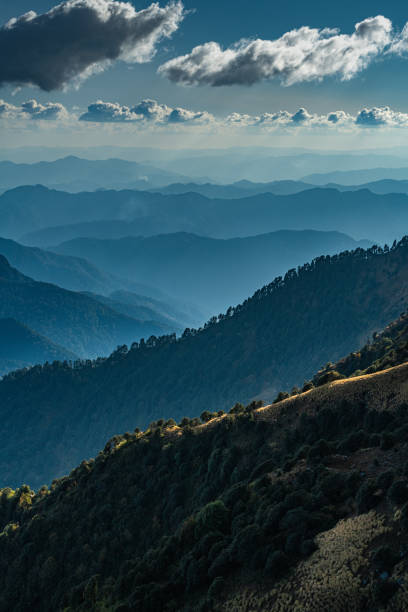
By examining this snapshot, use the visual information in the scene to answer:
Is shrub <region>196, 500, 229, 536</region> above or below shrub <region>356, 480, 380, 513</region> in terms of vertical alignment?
above

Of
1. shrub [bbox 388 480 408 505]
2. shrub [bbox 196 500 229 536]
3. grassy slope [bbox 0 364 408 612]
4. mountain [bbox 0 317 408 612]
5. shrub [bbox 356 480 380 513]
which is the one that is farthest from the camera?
shrub [bbox 196 500 229 536]

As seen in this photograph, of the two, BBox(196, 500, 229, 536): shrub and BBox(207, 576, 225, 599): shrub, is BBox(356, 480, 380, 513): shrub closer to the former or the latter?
BBox(207, 576, 225, 599): shrub

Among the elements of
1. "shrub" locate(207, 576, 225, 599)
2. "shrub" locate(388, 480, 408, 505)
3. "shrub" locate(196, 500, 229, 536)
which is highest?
"shrub" locate(196, 500, 229, 536)

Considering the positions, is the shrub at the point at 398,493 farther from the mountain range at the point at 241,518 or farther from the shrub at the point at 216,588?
the shrub at the point at 216,588

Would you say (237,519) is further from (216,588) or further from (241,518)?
(216,588)

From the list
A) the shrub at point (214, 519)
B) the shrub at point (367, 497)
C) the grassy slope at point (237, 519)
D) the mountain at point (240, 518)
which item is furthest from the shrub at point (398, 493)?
the shrub at point (214, 519)

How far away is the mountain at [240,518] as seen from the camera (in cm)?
4181

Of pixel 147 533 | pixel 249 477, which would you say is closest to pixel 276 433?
pixel 249 477

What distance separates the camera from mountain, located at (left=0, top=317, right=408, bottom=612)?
41812 millimetres

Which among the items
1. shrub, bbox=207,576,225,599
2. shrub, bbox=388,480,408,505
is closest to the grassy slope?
shrub, bbox=207,576,225,599

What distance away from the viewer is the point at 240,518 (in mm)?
56094

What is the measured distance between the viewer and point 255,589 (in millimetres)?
44344

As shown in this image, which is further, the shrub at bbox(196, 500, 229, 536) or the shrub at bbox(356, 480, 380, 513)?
the shrub at bbox(196, 500, 229, 536)

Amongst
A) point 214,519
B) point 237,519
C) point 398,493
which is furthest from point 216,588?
point 398,493
